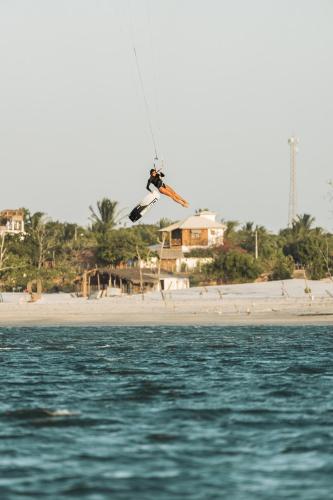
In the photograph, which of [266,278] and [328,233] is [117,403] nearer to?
[266,278]

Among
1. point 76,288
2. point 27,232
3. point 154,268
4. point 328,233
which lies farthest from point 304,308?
point 328,233

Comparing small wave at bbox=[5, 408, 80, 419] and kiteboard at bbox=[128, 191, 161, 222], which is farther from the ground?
kiteboard at bbox=[128, 191, 161, 222]

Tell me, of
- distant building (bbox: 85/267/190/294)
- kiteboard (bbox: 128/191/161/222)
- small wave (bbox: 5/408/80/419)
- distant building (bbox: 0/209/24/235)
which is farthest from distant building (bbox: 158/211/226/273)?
small wave (bbox: 5/408/80/419)

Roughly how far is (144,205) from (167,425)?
1425cm

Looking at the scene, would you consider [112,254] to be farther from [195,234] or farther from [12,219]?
[12,219]

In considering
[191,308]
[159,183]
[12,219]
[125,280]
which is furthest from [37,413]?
[12,219]

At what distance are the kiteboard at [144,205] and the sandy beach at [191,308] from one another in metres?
39.4

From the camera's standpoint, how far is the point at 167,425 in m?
30.3

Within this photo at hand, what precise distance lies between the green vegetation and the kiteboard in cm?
7100

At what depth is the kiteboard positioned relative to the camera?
42875 millimetres

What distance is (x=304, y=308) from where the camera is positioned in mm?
90062

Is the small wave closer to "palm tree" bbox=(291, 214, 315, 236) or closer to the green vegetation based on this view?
the green vegetation

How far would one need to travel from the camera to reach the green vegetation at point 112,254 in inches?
4938

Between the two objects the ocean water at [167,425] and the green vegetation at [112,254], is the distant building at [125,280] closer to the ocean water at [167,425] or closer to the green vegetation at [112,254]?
the green vegetation at [112,254]
